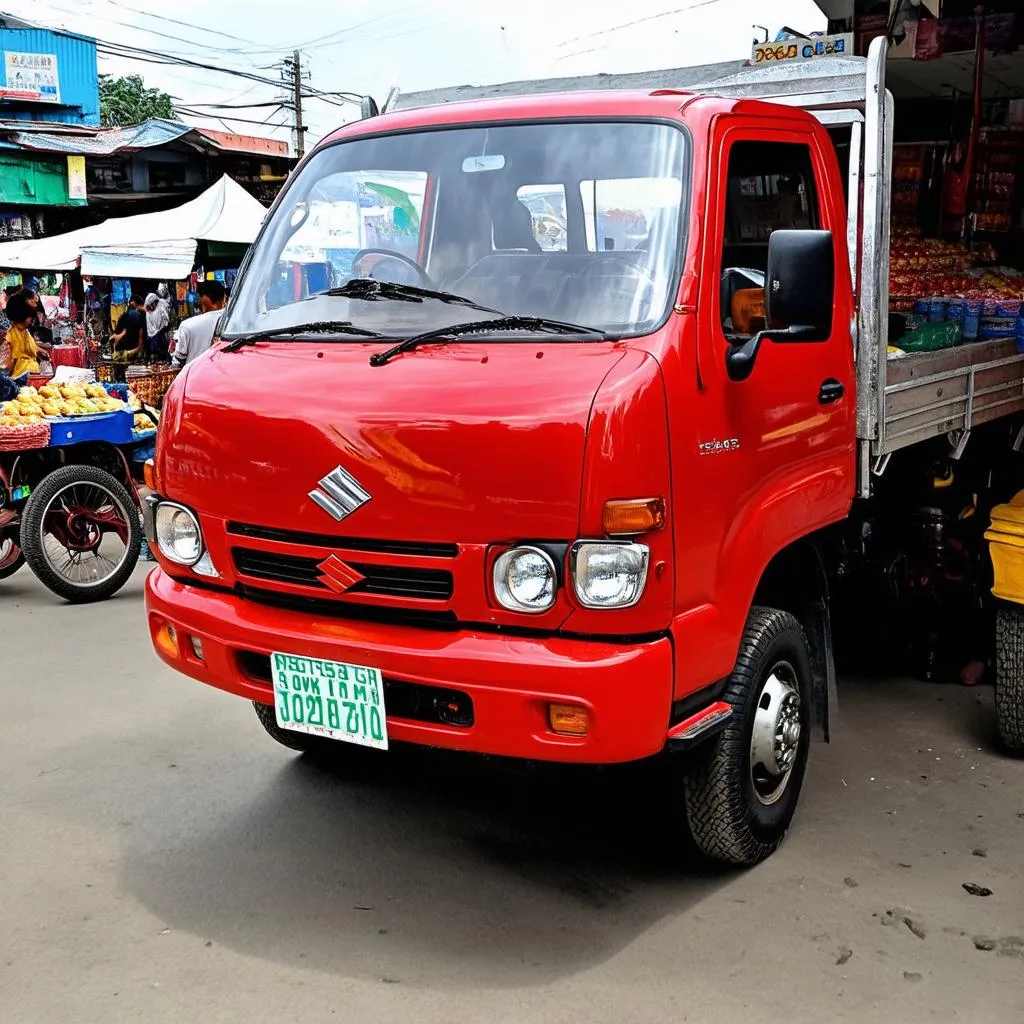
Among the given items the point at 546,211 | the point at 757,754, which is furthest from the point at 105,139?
the point at 757,754

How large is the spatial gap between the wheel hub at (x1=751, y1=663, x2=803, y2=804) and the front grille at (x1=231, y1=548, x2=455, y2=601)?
3.53 feet

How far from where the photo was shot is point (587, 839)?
12.0 ft

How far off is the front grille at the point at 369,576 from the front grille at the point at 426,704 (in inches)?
8.9

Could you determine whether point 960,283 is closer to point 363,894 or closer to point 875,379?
point 875,379

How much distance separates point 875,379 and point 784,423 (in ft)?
2.13

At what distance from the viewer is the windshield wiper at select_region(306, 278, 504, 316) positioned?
3.24m

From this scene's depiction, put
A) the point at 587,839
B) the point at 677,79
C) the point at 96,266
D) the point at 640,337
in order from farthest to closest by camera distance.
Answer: the point at 96,266
the point at 677,79
the point at 587,839
the point at 640,337

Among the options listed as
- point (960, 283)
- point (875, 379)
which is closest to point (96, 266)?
point (960, 283)

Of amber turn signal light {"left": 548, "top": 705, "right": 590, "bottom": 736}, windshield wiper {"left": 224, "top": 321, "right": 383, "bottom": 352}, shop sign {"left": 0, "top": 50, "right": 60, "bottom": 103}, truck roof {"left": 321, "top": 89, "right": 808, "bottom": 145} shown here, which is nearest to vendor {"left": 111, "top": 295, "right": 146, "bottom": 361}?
shop sign {"left": 0, "top": 50, "right": 60, "bottom": 103}

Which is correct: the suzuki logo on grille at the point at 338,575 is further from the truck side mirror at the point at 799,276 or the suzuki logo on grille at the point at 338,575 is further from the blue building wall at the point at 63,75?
the blue building wall at the point at 63,75

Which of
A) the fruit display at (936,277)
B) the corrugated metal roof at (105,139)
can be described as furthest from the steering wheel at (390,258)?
the corrugated metal roof at (105,139)

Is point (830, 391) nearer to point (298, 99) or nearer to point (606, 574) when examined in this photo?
point (606, 574)

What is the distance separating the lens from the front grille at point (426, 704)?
2.89m

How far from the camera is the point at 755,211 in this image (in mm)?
3562
